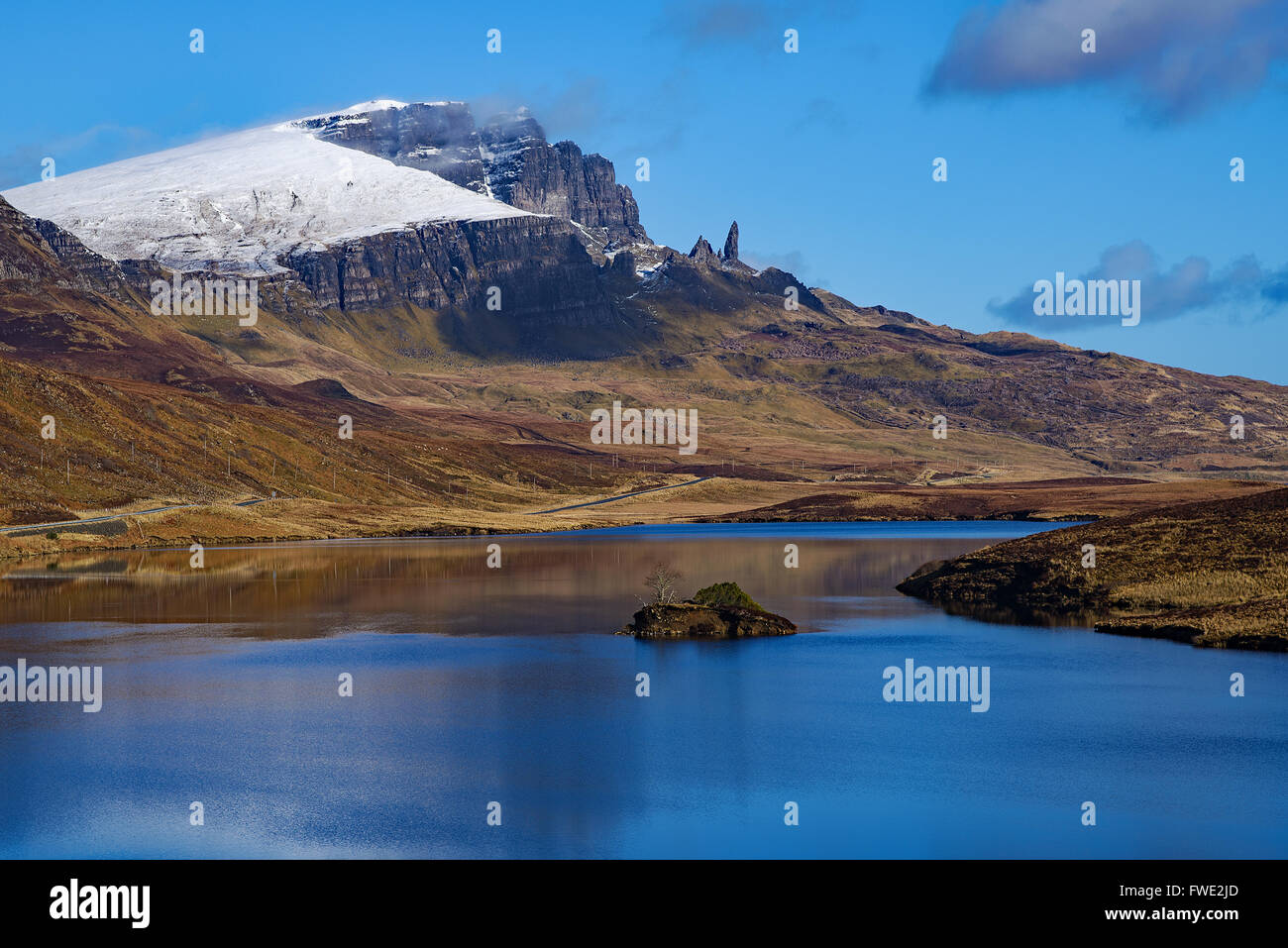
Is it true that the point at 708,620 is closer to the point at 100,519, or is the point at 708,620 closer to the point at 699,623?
the point at 699,623

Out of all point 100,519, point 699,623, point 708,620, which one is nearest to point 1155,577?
point 708,620

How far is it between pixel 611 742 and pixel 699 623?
25782 mm

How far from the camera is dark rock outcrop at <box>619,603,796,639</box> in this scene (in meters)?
68.7

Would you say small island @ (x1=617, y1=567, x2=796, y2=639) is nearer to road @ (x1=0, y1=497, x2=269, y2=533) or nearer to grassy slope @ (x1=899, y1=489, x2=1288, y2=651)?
grassy slope @ (x1=899, y1=489, x2=1288, y2=651)

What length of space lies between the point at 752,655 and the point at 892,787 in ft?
84.2

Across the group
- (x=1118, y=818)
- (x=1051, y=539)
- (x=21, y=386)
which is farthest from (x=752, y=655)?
(x=21, y=386)

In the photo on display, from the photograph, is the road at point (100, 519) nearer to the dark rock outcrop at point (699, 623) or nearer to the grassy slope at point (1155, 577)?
the dark rock outcrop at point (699, 623)

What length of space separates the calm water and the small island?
1792 millimetres

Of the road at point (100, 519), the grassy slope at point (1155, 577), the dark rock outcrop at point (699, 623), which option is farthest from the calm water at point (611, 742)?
A: the road at point (100, 519)

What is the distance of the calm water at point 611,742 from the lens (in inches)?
1302

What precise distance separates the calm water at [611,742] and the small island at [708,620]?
5.88 ft

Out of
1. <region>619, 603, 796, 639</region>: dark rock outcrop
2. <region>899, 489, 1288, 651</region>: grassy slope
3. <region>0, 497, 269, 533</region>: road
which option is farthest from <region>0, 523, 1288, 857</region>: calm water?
<region>0, 497, 269, 533</region>: road

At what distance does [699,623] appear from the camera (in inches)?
2709

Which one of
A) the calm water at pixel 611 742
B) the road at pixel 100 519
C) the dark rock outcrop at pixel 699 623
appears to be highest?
the road at pixel 100 519
